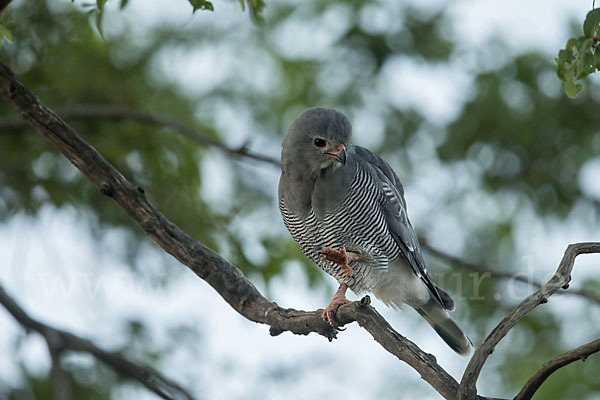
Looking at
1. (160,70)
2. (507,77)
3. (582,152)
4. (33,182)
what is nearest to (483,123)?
(507,77)

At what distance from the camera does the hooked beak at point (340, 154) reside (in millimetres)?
4355

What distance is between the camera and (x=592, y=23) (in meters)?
2.86

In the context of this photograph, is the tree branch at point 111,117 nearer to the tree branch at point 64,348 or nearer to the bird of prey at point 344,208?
the bird of prey at point 344,208

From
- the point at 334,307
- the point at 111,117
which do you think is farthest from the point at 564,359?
the point at 111,117

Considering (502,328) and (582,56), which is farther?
(502,328)

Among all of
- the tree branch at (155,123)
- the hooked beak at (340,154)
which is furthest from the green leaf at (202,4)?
the tree branch at (155,123)

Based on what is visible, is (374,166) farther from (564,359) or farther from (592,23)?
(564,359)

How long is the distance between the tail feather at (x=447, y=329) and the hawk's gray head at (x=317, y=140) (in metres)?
1.71

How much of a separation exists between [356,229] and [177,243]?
124 centimetres

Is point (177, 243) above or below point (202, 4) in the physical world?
below

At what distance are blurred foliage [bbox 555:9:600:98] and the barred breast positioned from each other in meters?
1.85

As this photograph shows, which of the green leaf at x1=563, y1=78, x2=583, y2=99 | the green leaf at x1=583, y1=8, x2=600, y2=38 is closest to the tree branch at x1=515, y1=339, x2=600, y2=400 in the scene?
the green leaf at x1=563, y1=78, x2=583, y2=99

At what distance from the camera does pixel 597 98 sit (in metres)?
7.31

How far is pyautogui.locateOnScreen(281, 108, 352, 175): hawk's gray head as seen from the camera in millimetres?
4379
